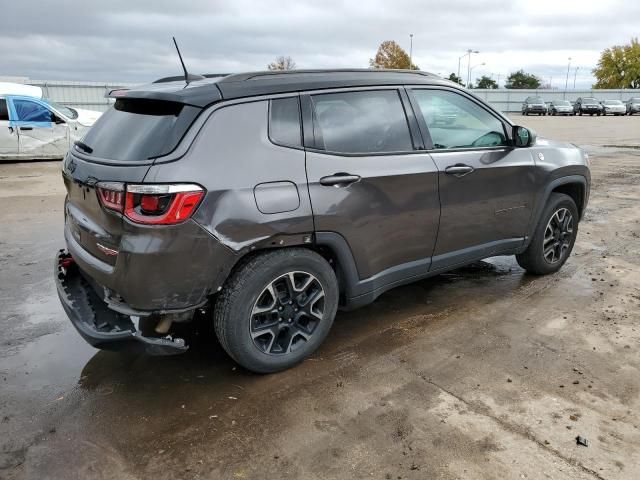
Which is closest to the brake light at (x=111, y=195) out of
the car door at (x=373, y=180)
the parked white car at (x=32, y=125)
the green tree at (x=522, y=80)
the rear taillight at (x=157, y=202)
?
the rear taillight at (x=157, y=202)

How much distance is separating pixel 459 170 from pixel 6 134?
39.9 feet

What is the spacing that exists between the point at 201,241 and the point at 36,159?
12.5 m

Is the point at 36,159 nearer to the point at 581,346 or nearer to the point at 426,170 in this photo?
the point at 426,170

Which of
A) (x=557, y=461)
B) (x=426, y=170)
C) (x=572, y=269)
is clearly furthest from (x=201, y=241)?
(x=572, y=269)

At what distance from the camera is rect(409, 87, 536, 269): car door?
3889 millimetres

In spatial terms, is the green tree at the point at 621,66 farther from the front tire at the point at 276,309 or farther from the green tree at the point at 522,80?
the front tire at the point at 276,309

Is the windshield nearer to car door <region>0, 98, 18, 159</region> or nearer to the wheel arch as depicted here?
car door <region>0, 98, 18, 159</region>

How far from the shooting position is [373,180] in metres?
3.45

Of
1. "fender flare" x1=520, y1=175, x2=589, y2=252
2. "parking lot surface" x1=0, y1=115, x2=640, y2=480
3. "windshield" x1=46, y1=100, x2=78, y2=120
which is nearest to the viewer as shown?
"parking lot surface" x1=0, y1=115, x2=640, y2=480

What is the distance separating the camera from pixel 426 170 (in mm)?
3730

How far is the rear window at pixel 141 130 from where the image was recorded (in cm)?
293

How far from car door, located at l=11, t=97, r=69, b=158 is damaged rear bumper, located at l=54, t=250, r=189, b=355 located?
36.0ft

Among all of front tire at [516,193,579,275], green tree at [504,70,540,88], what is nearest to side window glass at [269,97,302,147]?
front tire at [516,193,579,275]

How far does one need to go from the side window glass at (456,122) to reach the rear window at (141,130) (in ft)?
5.70
